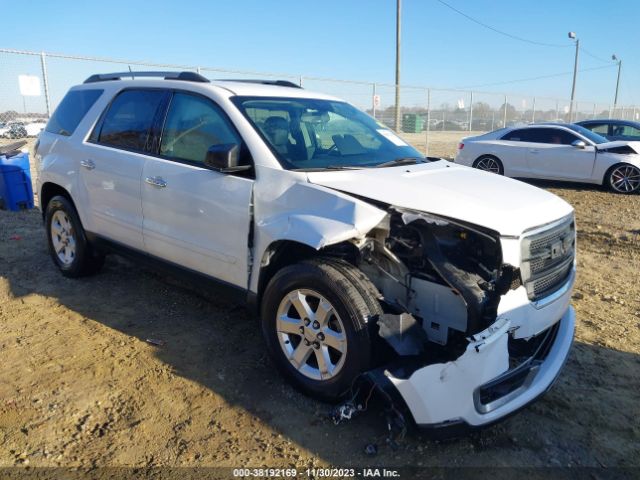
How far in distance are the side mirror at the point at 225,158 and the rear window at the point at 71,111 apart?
2.16 metres

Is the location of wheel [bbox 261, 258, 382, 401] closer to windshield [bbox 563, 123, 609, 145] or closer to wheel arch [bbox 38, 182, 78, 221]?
wheel arch [bbox 38, 182, 78, 221]

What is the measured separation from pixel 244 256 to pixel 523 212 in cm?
176

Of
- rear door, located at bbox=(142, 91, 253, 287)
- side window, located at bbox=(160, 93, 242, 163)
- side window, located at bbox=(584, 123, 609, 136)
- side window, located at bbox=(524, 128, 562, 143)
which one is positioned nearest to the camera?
rear door, located at bbox=(142, 91, 253, 287)

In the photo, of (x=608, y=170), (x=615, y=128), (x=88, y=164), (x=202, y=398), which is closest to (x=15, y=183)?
(x=88, y=164)

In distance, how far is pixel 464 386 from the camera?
2.51 meters

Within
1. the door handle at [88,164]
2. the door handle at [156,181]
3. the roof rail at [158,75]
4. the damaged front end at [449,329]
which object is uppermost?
the roof rail at [158,75]

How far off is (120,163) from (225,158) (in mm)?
1444

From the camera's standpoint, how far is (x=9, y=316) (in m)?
4.46

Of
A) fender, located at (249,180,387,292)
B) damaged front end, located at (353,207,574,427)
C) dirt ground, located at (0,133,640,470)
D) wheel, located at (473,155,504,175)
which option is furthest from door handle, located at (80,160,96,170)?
wheel, located at (473,155,504,175)

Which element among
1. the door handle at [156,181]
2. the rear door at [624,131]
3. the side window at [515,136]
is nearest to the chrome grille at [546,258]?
the door handle at [156,181]

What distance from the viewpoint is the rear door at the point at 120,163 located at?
420 centimetres

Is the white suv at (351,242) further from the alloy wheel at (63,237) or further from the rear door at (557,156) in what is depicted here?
the rear door at (557,156)

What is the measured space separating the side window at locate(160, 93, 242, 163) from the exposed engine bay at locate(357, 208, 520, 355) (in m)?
1.27

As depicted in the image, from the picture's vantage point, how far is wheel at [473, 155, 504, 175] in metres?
12.2
